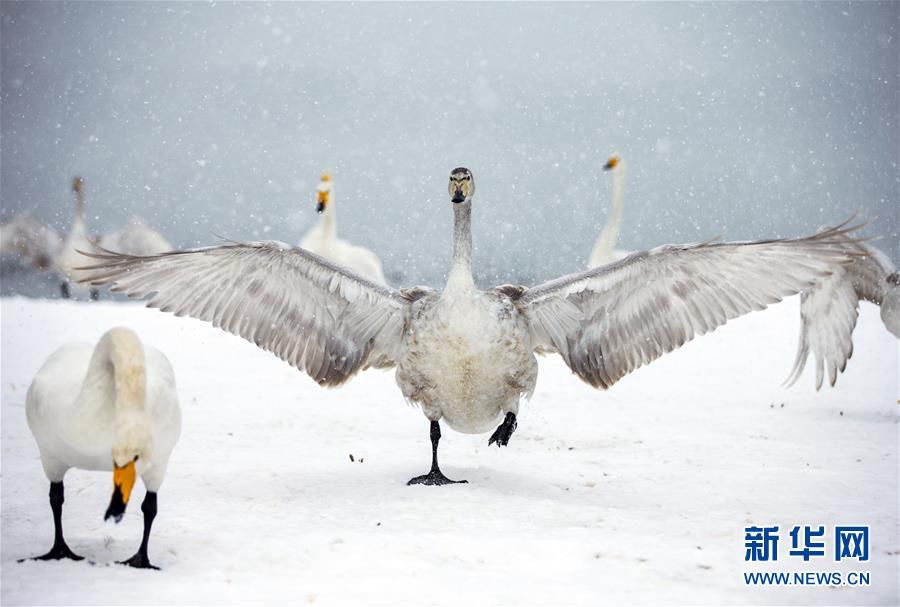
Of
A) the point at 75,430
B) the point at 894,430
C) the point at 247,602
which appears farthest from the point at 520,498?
the point at 894,430

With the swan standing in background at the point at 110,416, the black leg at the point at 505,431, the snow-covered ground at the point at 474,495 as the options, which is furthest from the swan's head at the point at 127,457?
the black leg at the point at 505,431

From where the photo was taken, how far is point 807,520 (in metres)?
A: 6.12

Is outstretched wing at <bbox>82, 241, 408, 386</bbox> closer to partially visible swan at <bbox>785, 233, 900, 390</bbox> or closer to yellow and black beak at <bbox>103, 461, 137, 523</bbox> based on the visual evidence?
yellow and black beak at <bbox>103, 461, 137, 523</bbox>

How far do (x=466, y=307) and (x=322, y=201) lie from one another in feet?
42.0

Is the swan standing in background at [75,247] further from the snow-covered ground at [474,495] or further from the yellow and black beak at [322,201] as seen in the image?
the snow-covered ground at [474,495]

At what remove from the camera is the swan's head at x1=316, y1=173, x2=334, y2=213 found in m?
18.6

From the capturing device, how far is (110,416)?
4.36 meters

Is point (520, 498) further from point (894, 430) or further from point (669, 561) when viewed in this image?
point (894, 430)

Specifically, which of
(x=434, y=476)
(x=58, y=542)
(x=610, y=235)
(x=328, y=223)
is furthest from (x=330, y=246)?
(x=58, y=542)

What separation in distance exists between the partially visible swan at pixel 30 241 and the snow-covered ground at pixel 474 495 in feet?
32.7

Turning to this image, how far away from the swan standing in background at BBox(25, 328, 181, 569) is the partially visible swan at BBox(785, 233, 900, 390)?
296 inches

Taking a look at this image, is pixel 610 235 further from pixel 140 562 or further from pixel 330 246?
pixel 140 562

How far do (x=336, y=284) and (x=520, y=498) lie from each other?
6.81 ft

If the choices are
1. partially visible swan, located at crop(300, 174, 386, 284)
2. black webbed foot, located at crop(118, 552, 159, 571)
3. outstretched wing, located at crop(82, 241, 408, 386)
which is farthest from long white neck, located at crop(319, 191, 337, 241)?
black webbed foot, located at crop(118, 552, 159, 571)
